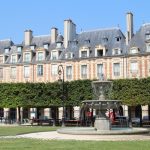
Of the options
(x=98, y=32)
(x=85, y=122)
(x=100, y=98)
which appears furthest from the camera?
(x=98, y=32)

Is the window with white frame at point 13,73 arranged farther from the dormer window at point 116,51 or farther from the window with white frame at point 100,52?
the dormer window at point 116,51

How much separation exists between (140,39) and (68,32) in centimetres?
1130

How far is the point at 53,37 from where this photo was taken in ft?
197

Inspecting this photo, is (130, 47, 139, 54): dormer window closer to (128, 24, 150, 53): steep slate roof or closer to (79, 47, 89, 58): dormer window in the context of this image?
(128, 24, 150, 53): steep slate roof

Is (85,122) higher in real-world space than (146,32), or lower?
lower

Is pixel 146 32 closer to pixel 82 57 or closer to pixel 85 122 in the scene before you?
pixel 82 57

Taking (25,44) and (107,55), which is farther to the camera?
(25,44)

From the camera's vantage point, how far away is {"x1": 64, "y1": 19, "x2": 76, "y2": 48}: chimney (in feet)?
191

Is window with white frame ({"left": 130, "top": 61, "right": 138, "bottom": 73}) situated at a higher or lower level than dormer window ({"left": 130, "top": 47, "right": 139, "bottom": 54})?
lower

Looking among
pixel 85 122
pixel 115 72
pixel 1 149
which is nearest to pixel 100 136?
pixel 1 149

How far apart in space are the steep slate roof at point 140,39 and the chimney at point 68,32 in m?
9.82

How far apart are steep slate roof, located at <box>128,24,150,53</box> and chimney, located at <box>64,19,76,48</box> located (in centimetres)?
982

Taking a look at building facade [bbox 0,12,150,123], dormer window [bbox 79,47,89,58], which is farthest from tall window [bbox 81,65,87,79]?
dormer window [bbox 79,47,89,58]

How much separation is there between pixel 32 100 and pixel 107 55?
15.0 meters
